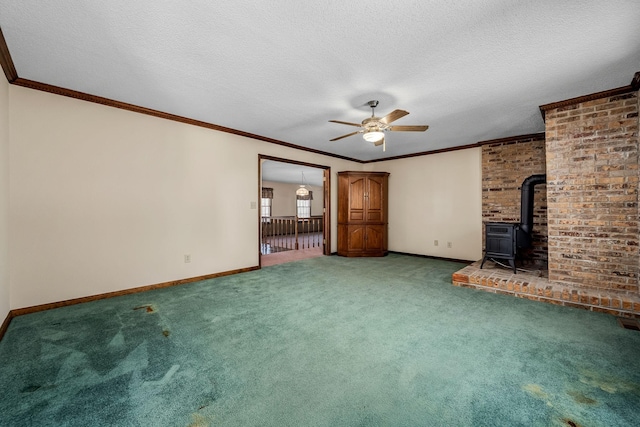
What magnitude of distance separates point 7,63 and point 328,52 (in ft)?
9.75

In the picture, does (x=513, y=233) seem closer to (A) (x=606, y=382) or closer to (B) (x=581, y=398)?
(A) (x=606, y=382)

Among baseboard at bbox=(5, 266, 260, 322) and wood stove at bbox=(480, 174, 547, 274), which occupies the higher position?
wood stove at bbox=(480, 174, 547, 274)

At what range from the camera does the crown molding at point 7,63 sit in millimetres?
2207

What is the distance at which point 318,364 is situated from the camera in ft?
6.27

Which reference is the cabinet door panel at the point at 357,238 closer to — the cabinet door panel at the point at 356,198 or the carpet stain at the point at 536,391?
the cabinet door panel at the point at 356,198

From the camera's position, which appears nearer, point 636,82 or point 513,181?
point 636,82

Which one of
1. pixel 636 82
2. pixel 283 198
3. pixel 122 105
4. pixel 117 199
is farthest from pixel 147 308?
pixel 283 198

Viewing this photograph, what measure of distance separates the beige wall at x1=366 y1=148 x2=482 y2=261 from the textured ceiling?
2.01 m

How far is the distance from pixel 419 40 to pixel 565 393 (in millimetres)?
2654

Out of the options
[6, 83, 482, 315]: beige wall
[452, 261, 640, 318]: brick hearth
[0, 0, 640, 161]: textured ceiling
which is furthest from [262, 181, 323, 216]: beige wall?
[452, 261, 640, 318]: brick hearth

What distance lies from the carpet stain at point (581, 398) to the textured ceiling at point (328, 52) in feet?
8.30

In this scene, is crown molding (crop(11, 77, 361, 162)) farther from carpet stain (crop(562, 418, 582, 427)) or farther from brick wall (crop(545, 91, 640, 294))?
carpet stain (crop(562, 418, 582, 427))

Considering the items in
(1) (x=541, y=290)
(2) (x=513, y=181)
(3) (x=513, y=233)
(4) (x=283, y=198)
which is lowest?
(1) (x=541, y=290)

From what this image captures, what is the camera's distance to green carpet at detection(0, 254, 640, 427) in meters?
1.45
